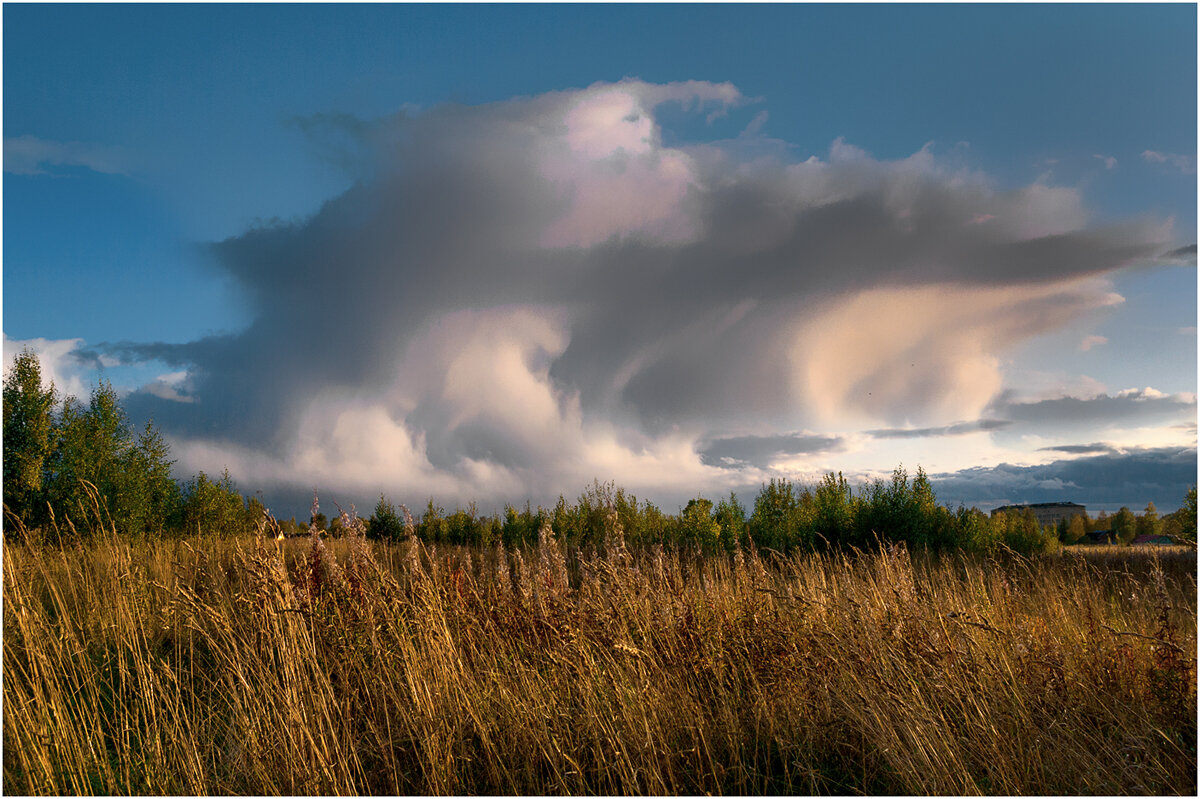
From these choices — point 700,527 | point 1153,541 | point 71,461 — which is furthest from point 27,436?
point 1153,541

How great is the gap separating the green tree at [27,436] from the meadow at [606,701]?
20.8m

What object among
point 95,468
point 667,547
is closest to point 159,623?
point 667,547

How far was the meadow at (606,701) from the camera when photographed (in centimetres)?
331

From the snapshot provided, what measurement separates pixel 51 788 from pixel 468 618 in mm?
2525

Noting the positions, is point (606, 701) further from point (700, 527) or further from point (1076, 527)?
point (1076, 527)

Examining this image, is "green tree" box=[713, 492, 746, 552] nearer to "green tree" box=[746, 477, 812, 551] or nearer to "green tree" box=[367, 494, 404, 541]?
"green tree" box=[746, 477, 812, 551]

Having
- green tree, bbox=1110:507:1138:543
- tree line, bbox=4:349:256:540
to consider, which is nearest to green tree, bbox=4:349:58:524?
tree line, bbox=4:349:256:540

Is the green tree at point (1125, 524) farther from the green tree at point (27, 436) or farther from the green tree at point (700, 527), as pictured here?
the green tree at point (27, 436)

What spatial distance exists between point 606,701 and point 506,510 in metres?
18.4

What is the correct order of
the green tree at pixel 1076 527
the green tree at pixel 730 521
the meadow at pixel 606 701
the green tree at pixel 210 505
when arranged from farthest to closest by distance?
1. the green tree at pixel 1076 527
2. the green tree at pixel 210 505
3. the green tree at pixel 730 521
4. the meadow at pixel 606 701

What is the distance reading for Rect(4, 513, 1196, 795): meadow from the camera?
331 centimetres

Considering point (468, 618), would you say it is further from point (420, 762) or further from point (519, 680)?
point (420, 762)

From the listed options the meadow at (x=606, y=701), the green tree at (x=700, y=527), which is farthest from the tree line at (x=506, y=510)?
the meadow at (x=606, y=701)

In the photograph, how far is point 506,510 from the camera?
2156cm
